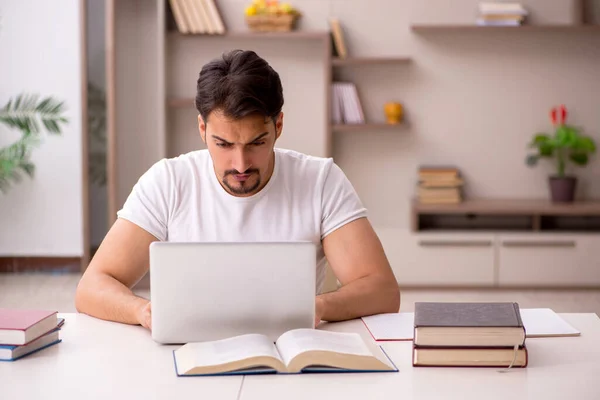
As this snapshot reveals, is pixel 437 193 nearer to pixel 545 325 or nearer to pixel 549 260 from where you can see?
pixel 549 260

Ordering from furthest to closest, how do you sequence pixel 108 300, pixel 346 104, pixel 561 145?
pixel 346 104
pixel 561 145
pixel 108 300

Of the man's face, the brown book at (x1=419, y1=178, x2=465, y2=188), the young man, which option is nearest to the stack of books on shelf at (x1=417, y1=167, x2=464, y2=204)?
the brown book at (x1=419, y1=178, x2=465, y2=188)

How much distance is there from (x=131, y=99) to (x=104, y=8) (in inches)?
23.6

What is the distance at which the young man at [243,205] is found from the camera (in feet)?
6.62

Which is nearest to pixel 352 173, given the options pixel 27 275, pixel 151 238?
pixel 27 275

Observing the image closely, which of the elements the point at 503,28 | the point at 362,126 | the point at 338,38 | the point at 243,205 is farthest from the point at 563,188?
the point at 243,205

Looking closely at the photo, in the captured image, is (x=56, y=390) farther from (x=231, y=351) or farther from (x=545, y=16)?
(x=545, y=16)

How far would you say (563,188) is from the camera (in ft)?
17.0

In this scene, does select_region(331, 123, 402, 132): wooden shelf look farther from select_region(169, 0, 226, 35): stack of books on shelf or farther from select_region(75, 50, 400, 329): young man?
select_region(75, 50, 400, 329): young man

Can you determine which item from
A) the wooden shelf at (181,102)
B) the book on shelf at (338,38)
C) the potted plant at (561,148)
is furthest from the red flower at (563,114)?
the wooden shelf at (181,102)

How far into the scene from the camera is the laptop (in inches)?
63.5

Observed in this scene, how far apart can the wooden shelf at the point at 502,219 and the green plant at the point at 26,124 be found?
236cm

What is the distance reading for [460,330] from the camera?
1553 millimetres

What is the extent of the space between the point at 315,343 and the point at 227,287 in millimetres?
213
